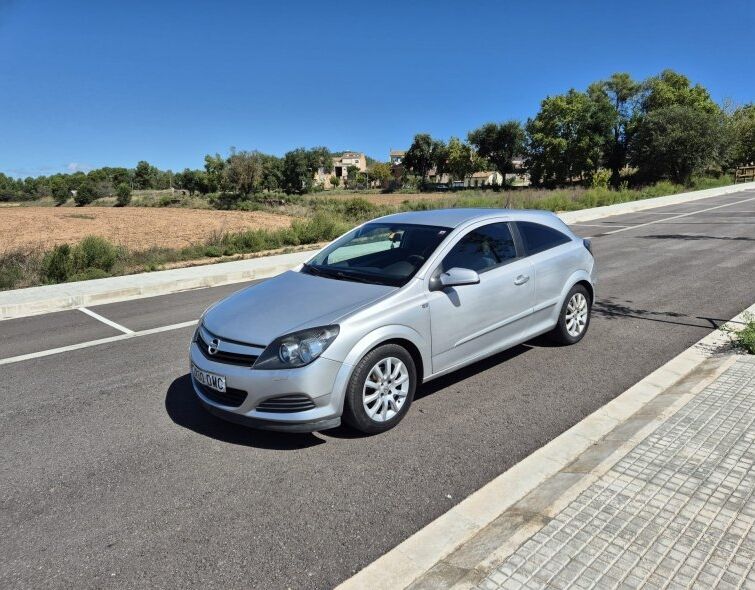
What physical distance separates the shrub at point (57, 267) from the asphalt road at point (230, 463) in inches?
252

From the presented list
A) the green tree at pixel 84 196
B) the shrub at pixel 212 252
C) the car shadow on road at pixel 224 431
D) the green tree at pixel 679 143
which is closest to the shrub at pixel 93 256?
the shrub at pixel 212 252

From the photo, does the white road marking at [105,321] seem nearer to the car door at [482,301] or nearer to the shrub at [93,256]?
the shrub at [93,256]

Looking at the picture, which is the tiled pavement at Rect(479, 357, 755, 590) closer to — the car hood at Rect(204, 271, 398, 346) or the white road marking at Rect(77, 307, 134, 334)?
the car hood at Rect(204, 271, 398, 346)

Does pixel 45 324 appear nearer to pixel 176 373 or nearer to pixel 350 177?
pixel 176 373

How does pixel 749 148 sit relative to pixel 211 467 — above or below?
above

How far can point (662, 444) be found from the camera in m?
3.59

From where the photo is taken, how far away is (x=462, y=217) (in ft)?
17.1

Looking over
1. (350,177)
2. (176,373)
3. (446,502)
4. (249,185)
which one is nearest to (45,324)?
(176,373)

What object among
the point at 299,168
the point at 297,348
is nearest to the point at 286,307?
the point at 297,348

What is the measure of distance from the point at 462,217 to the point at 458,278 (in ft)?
3.51

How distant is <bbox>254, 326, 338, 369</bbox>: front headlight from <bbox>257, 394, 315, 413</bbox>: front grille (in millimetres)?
215

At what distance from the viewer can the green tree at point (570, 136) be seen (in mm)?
59688

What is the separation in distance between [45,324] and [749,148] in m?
71.8

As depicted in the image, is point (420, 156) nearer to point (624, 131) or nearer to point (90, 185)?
point (624, 131)
